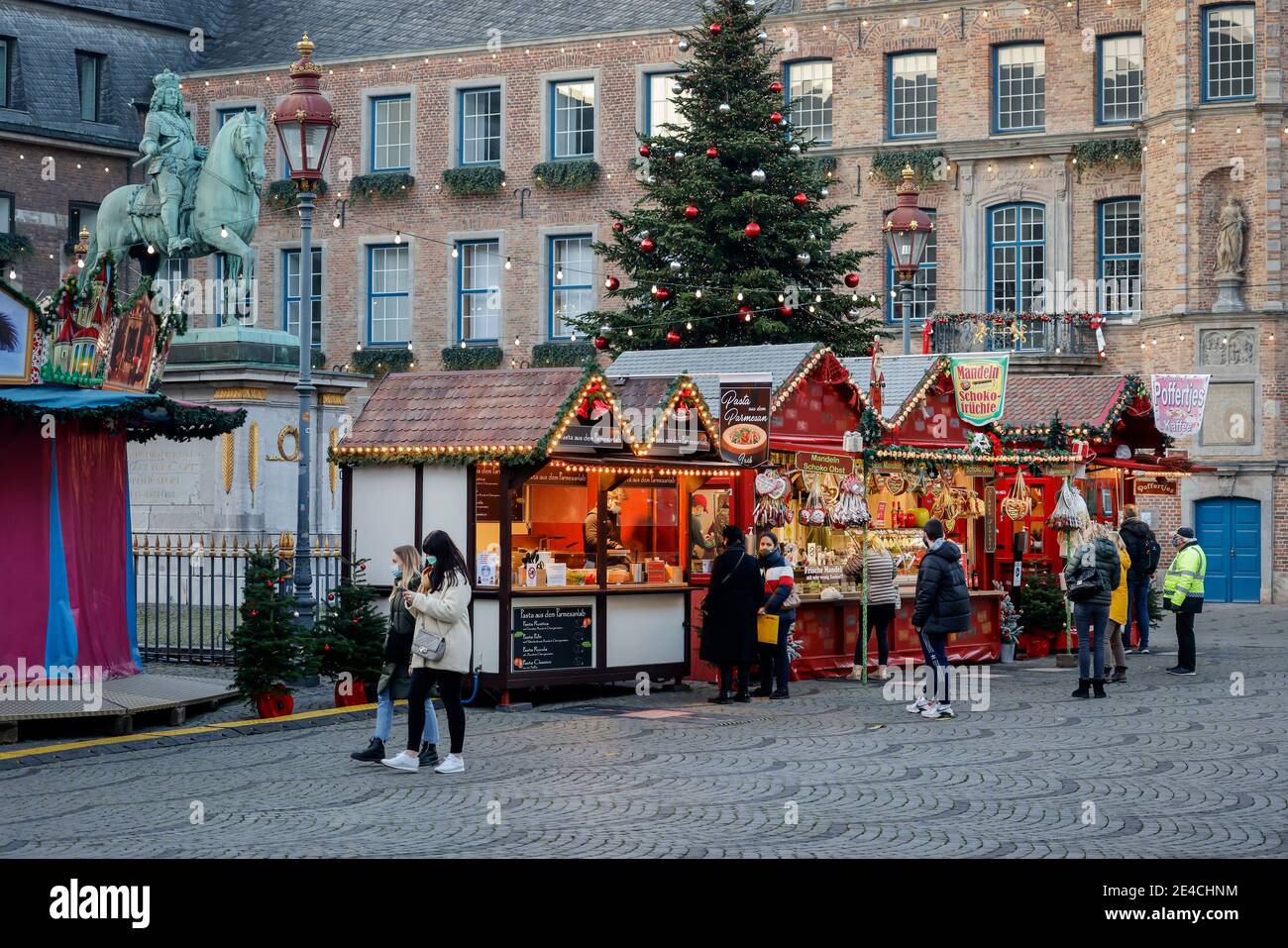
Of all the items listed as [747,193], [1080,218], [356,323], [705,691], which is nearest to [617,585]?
[705,691]

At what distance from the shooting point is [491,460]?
17297mm

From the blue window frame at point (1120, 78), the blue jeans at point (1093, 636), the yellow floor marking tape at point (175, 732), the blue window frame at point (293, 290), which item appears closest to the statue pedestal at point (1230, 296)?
the blue window frame at point (1120, 78)

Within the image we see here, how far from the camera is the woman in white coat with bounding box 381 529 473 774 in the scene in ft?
42.1

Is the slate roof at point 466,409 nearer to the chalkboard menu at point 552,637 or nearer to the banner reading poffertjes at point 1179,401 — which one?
the chalkboard menu at point 552,637

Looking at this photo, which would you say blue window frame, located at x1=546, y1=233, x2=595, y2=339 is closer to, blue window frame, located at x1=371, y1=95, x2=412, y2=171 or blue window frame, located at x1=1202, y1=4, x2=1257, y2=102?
blue window frame, located at x1=371, y1=95, x2=412, y2=171

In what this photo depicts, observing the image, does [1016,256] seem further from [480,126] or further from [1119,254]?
[480,126]

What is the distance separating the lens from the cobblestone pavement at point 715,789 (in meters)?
10.1

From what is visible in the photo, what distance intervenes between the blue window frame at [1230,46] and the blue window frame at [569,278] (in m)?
14.4

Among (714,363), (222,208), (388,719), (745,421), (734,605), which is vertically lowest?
(388,719)

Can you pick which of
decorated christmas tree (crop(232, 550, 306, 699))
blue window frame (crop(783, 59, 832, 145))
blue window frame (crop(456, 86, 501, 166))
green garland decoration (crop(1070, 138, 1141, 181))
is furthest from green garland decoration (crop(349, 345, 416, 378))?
decorated christmas tree (crop(232, 550, 306, 699))

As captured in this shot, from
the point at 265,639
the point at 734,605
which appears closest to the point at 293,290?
the point at 734,605

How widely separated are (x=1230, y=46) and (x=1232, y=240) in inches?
157

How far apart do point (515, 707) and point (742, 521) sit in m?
4.18

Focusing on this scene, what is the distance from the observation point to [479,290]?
4462cm
